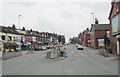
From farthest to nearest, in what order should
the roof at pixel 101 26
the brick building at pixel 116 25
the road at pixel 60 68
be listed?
the roof at pixel 101 26 < the brick building at pixel 116 25 < the road at pixel 60 68

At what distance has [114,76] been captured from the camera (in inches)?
621

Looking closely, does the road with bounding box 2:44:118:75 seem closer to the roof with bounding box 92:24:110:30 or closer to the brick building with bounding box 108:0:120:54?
the brick building with bounding box 108:0:120:54

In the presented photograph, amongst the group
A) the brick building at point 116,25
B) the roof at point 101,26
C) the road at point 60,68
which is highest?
the roof at point 101,26

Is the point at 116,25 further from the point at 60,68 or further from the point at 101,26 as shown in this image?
the point at 101,26

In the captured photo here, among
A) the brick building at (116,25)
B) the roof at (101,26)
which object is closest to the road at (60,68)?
the brick building at (116,25)

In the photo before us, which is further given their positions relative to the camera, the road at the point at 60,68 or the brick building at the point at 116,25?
the brick building at the point at 116,25

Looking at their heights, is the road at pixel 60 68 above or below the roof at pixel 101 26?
below

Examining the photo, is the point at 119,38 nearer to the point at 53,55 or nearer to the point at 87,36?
the point at 53,55

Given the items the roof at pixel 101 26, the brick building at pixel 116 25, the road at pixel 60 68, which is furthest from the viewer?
the roof at pixel 101 26

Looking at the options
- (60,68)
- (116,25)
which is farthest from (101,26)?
(60,68)

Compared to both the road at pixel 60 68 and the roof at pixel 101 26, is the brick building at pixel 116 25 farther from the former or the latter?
the roof at pixel 101 26

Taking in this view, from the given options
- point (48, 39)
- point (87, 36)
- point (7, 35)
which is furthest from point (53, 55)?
point (48, 39)

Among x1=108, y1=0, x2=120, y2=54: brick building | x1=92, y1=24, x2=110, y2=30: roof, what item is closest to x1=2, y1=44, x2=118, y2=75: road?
x1=108, y1=0, x2=120, y2=54: brick building

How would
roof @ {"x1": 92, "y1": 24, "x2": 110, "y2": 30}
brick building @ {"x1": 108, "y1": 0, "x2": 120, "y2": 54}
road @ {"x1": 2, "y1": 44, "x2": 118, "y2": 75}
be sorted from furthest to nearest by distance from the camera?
roof @ {"x1": 92, "y1": 24, "x2": 110, "y2": 30}
brick building @ {"x1": 108, "y1": 0, "x2": 120, "y2": 54}
road @ {"x1": 2, "y1": 44, "x2": 118, "y2": 75}
